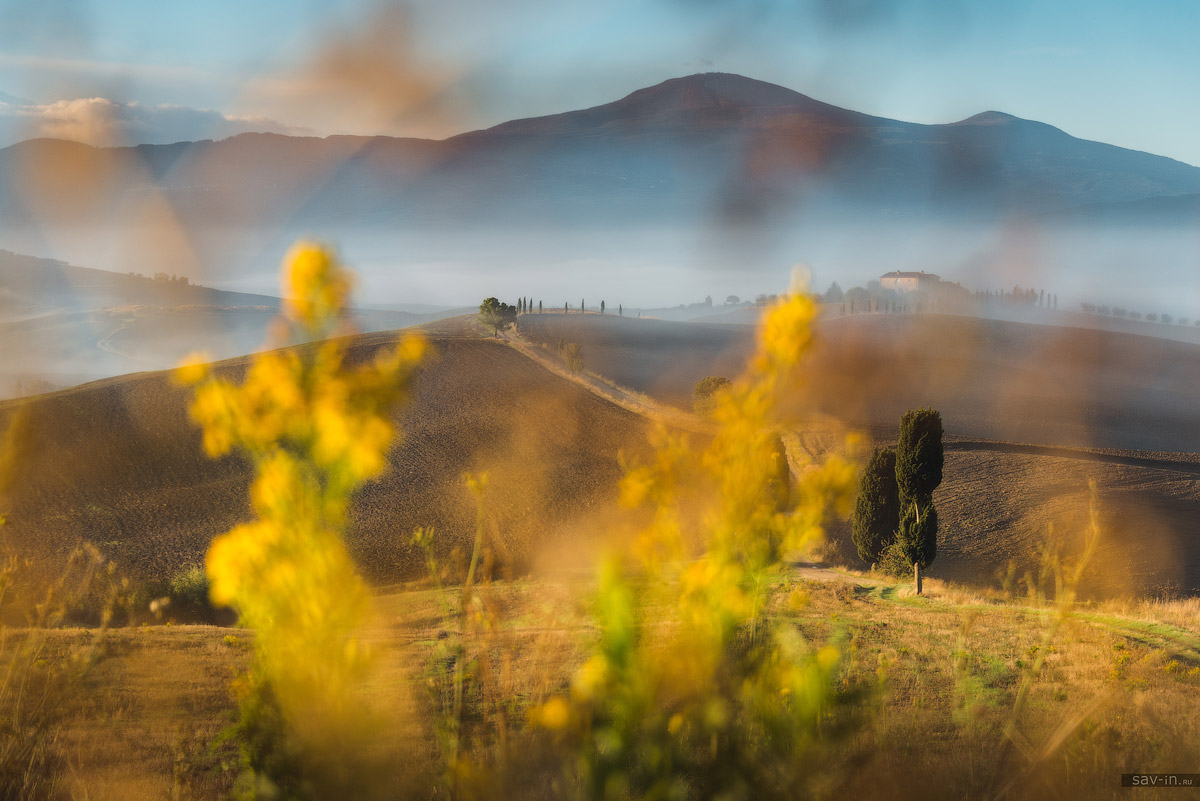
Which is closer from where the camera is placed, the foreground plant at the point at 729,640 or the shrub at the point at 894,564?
the foreground plant at the point at 729,640

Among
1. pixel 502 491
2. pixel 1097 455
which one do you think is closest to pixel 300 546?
pixel 502 491

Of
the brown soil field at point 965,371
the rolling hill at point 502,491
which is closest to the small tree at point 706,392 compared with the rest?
the rolling hill at point 502,491

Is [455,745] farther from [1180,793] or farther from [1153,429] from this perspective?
[1153,429]

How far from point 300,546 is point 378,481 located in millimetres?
39263

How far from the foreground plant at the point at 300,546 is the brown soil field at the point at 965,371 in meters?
46.2

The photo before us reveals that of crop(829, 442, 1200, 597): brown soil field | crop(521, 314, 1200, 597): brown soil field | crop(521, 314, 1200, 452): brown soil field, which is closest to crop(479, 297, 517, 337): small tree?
crop(521, 314, 1200, 452): brown soil field

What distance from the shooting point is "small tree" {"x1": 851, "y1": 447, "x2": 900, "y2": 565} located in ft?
94.4

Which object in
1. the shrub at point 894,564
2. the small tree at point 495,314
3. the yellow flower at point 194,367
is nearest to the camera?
the yellow flower at point 194,367

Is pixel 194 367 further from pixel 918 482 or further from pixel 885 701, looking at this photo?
pixel 918 482

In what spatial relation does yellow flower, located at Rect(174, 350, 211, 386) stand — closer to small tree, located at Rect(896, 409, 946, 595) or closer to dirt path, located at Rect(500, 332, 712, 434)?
small tree, located at Rect(896, 409, 946, 595)

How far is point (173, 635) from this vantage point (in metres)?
15.3

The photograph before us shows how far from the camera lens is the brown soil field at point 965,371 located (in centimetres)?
5887

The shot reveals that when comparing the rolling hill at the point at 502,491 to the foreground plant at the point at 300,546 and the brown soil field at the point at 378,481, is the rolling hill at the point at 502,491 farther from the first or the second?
the foreground plant at the point at 300,546

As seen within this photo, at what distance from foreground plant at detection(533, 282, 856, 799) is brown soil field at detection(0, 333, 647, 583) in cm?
2448
